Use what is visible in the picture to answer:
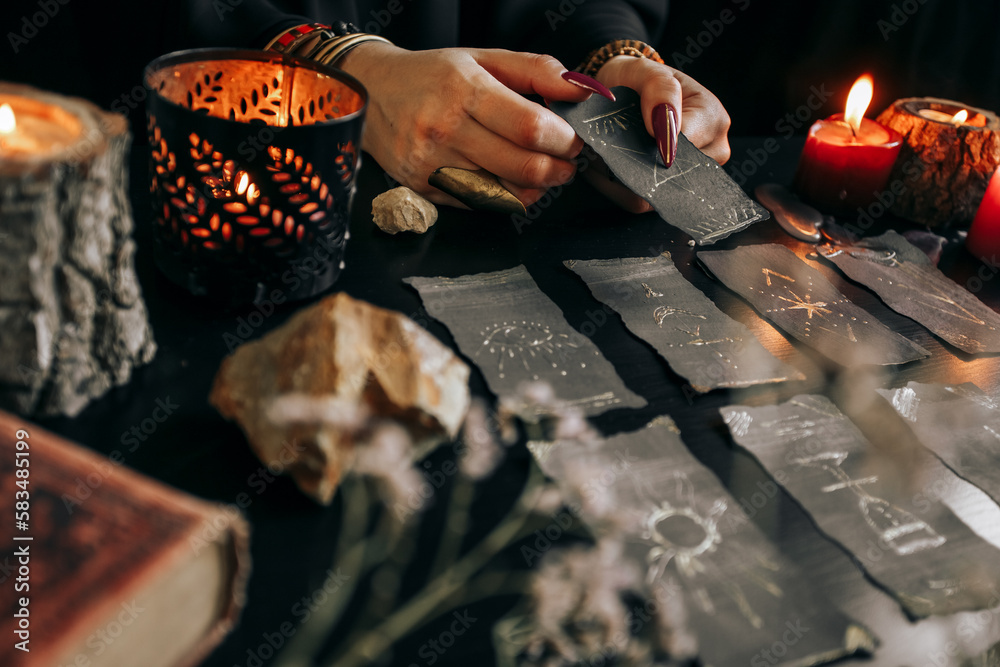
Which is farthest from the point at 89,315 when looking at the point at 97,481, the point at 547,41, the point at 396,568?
the point at 547,41

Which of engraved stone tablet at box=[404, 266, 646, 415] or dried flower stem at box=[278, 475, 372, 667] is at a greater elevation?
engraved stone tablet at box=[404, 266, 646, 415]

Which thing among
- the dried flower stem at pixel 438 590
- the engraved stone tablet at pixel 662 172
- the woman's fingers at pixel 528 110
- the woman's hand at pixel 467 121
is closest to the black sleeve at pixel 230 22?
the woman's hand at pixel 467 121

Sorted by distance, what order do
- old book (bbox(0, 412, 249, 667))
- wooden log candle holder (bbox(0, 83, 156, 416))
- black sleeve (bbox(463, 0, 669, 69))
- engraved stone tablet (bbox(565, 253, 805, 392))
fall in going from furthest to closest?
black sleeve (bbox(463, 0, 669, 69))
engraved stone tablet (bbox(565, 253, 805, 392))
wooden log candle holder (bbox(0, 83, 156, 416))
old book (bbox(0, 412, 249, 667))

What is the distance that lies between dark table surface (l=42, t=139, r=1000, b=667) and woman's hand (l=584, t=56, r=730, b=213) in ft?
0.11

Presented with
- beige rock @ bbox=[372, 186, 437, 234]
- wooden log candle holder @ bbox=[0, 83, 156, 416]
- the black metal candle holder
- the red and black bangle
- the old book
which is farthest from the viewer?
the red and black bangle

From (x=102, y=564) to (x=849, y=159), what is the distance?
3.20ft

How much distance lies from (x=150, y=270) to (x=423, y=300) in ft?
0.82

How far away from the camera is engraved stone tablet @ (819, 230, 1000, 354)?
2.54 feet

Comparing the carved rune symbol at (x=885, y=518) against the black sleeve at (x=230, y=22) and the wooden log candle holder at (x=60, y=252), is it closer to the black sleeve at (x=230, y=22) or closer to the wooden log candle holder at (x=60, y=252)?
the wooden log candle holder at (x=60, y=252)

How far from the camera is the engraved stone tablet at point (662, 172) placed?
0.81m

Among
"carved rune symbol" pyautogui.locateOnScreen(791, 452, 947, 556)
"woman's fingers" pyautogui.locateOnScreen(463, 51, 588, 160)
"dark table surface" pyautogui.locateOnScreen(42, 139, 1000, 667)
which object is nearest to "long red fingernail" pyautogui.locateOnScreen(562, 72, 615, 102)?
"woman's fingers" pyautogui.locateOnScreen(463, 51, 588, 160)

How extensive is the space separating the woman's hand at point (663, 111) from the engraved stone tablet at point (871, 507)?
38cm

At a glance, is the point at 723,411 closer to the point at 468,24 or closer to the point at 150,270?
the point at 150,270

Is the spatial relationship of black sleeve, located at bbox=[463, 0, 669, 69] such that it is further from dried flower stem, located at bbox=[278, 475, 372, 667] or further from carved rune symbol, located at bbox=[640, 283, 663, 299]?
dried flower stem, located at bbox=[278, 475, 372, 667]
